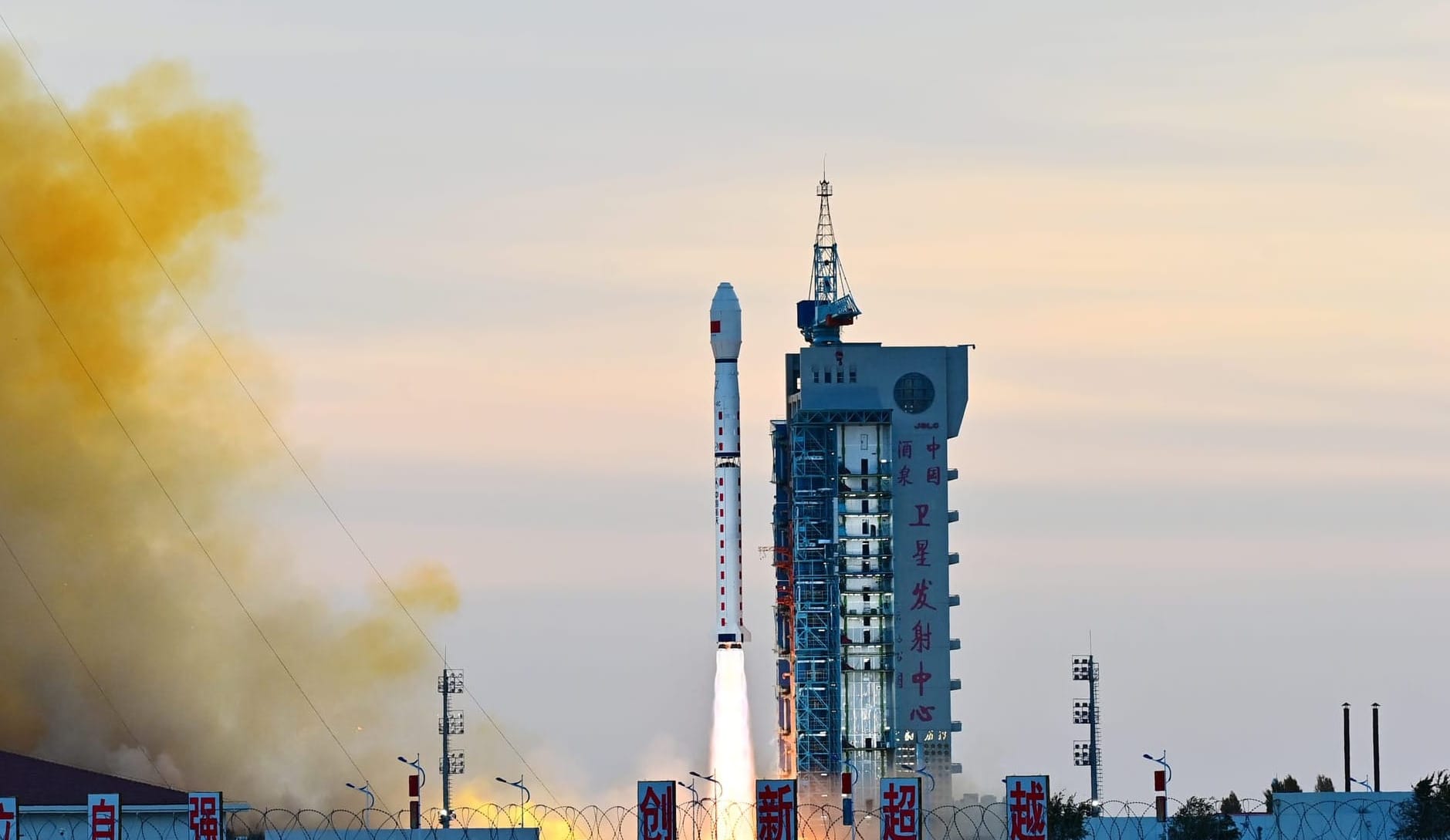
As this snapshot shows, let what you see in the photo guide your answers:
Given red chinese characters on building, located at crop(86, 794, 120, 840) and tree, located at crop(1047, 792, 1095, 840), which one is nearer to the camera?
red chinese characters on building, located at crop(86, 794, 120, 840)

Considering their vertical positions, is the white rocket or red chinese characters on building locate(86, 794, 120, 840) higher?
the white rocket

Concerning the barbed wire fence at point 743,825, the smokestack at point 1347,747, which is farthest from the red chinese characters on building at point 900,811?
the smokestack at point 1347,747

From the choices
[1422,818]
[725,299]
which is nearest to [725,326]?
[725,299]

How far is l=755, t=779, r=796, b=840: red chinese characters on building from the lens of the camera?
96.8 m

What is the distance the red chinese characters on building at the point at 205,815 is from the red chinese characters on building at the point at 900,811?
72.7 feet

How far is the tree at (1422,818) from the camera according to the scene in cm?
11794

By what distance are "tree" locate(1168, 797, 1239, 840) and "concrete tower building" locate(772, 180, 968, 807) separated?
21.2 meters

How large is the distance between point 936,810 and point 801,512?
16.7 m

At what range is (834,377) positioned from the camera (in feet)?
507

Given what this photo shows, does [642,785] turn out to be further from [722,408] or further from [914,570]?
[914,570]

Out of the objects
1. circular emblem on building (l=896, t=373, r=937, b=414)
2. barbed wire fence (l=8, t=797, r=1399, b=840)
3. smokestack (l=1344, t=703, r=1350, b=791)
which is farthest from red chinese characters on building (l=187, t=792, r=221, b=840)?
smokestack (l=1344, t=703, r=1350, b=791)

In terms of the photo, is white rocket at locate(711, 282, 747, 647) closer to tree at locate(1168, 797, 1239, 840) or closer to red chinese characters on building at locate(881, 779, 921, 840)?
tree at locate(1168, 797, 1239, 840)

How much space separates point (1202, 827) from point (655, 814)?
39.6 metres

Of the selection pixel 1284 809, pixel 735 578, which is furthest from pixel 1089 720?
pixel 1284 809
